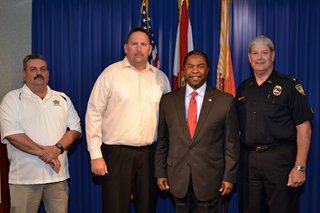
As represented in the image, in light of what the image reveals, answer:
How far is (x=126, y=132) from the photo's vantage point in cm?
283

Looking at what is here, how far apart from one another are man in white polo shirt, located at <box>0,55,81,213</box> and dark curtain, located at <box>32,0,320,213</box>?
83cm

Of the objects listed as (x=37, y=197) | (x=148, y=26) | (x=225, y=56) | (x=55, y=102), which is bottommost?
(x=37, y=197)

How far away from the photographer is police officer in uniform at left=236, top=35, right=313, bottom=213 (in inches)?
106

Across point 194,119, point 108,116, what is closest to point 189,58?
point 194,119

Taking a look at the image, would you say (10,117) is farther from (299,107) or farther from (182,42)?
(299,107)

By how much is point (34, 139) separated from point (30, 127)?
4.0 inches

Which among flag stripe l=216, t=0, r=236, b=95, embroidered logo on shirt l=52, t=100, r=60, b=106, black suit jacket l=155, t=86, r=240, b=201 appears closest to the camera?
black suit jacket l=155, t=86, r=240, b=201

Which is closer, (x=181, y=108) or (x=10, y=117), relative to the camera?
(x=181, y=108)

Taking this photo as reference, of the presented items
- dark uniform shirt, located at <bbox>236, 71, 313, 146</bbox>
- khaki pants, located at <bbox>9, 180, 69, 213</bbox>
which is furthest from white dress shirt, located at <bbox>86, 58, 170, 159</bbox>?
dark uniform shirt, located at <bbox>236, 71, 313, 146</bbox>

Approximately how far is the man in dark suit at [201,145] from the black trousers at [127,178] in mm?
279

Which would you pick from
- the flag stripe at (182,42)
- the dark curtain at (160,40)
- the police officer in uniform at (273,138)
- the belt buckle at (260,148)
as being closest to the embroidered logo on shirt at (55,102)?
the dark curtain at (160,40)

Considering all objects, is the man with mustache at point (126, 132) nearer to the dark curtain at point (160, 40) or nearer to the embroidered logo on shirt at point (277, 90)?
the dark curtain at point (160, 40)

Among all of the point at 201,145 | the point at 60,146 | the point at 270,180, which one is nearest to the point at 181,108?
the point at 201,145

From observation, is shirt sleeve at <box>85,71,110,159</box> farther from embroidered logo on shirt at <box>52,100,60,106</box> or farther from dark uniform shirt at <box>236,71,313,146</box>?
dark uniform shirt at <box>236,71,313,146</box>
